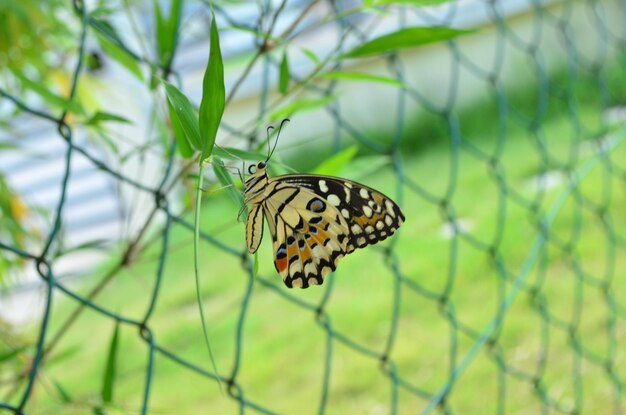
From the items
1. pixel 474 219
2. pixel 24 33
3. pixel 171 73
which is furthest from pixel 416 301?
pixel 171 73

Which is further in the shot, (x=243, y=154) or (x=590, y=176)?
(x=590, y=176)

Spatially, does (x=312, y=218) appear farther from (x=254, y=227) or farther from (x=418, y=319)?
(x=418, y=319)

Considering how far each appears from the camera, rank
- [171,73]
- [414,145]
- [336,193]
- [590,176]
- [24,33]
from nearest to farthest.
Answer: [336,193] < [171,73] < [24,33] < [590,176] < [414,145]

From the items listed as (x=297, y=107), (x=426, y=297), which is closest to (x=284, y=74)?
(x=297, y=107)

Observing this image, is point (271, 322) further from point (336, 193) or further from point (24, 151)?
point (336, 193)

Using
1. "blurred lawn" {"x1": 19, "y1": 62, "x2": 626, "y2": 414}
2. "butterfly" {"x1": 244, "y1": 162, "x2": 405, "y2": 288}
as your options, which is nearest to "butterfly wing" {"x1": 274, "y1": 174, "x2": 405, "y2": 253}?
"butterfly" {"x1": 244, "y1": 162, "x2": 405, "y2": 288}

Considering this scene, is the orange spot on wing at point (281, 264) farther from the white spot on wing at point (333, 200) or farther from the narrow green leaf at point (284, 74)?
the narrow green leaf at point (284, 74)
